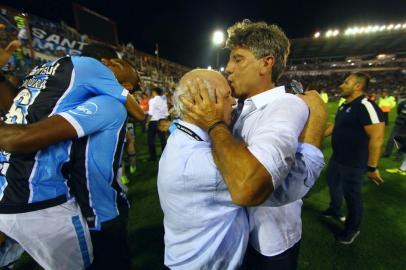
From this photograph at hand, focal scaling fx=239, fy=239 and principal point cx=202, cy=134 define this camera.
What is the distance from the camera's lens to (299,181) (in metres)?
1.31

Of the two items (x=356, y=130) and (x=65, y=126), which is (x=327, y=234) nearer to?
(x=356, y=130)

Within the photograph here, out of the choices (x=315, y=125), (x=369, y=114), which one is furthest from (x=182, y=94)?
(x=369, y=114)

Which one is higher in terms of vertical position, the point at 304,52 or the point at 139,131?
the point at 304,52

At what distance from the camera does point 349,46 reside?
43906 millimetres

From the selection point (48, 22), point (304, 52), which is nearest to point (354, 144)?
point (48, 22)

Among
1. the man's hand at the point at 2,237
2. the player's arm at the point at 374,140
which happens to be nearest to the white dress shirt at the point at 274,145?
the man's hand at the point at 2,237

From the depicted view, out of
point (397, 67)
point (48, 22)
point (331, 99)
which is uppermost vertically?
point (48, 22)

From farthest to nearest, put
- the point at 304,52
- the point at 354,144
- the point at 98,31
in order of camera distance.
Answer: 1. the point at 304,52
2. the point at 98,31
3. the point at 354,144

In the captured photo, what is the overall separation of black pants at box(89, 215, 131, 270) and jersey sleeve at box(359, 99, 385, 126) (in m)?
3.33

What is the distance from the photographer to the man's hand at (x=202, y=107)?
3.72 ft

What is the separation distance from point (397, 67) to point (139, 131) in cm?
5757

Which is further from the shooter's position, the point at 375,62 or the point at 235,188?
the point at 375,62

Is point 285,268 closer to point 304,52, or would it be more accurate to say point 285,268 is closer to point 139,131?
point 139,131

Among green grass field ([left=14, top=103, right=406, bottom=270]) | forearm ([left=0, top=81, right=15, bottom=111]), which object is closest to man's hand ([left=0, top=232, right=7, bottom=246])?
forearm ([left=0, top=81, right=15, bottom=111])
